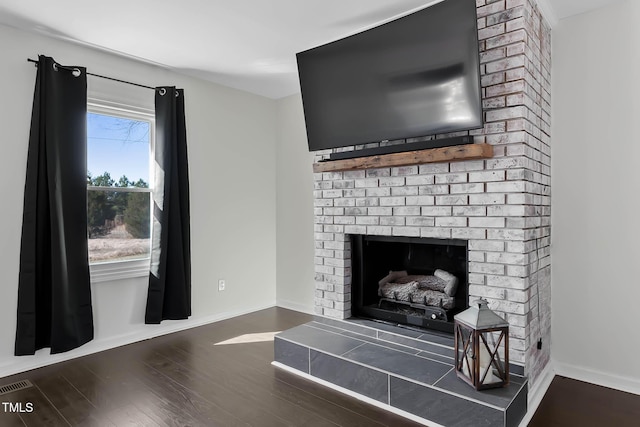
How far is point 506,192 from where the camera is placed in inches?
85.9

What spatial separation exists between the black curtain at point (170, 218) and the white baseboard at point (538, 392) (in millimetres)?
2685

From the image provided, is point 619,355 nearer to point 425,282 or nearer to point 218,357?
point 425,282

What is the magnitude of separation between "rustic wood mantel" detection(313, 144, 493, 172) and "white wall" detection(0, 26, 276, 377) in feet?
4.55

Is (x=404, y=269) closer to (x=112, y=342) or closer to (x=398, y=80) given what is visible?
(x=398, y=80)

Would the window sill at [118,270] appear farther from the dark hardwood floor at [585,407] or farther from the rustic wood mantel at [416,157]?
the dark hardwood floor at [585,407]

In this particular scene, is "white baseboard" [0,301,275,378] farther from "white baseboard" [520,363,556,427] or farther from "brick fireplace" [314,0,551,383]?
"white baseboard" [520,363,556,427]

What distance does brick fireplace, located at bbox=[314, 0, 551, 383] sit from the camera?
2146mm

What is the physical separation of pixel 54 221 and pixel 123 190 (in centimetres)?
63

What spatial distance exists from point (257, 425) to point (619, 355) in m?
2.21

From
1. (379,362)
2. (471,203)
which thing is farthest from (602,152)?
(379,362)

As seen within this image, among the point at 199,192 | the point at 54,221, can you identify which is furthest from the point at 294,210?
the point at 54,221

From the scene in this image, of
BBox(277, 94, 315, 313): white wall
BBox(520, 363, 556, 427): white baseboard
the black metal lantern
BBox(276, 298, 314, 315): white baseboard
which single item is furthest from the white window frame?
BBox(520, 363, 556, 427): white baseboard

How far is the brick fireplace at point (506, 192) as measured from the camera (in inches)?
84.5

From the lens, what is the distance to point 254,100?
421 centimetres
